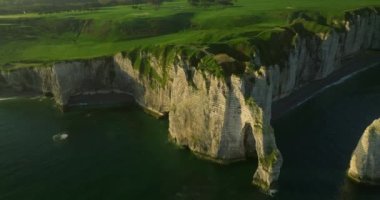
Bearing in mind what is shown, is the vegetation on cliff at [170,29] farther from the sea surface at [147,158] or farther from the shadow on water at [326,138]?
the sea surface at [147,158]

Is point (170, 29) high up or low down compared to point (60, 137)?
up

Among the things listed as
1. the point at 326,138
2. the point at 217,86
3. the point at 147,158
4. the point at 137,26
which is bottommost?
the point at 147,158

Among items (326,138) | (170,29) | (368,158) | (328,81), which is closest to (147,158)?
(326,138)

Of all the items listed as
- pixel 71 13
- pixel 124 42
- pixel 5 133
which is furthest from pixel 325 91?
pixel 71 13

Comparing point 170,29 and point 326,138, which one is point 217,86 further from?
point 170,29

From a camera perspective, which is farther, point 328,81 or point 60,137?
point 328,81
